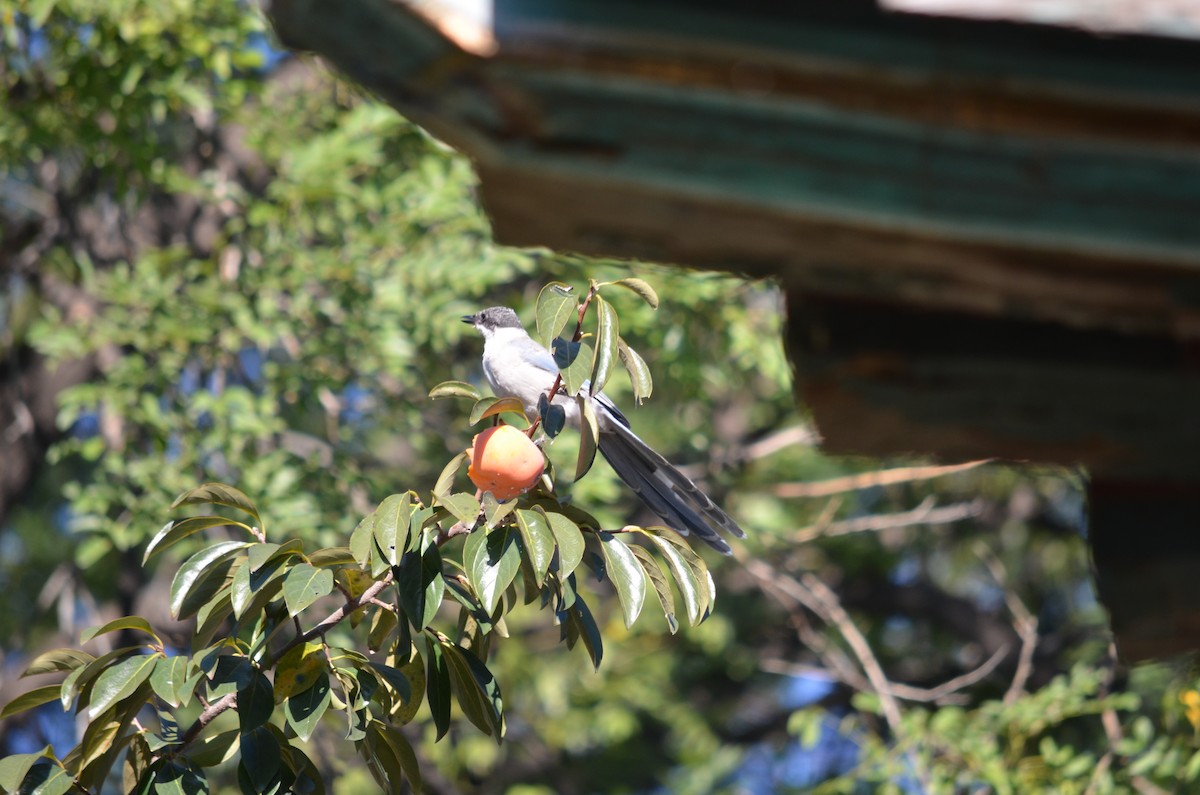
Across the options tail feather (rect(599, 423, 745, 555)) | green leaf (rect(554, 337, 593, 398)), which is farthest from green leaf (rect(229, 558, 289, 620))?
tail feather (rect(599, 423, 745, 555))

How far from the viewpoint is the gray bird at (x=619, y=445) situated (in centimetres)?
390

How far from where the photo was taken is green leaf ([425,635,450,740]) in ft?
8.56

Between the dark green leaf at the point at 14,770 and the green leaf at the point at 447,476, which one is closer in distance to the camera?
the dark green leaf at the point at 14,770

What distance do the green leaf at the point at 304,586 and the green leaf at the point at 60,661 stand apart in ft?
1.68

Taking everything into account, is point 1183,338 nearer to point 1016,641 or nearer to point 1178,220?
point 1178,220

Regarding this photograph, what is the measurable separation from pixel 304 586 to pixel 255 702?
0.24 metres

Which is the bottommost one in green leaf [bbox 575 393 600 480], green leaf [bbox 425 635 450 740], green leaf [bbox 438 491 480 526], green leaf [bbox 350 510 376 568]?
green leaf [bbox 425 635 450 740]

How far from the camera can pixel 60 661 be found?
268cm

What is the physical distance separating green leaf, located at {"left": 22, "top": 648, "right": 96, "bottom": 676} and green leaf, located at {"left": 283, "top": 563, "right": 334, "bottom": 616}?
1.68 ft

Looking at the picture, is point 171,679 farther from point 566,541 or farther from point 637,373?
point 637,373

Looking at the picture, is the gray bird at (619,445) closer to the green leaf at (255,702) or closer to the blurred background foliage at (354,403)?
the blurred background foliage at (354,403)

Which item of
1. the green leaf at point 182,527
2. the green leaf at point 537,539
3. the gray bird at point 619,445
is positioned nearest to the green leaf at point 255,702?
the green leaf at point 182,527

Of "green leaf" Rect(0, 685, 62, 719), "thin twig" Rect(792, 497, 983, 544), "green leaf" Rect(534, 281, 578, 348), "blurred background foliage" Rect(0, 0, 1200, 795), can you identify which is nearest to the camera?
"green leaf" Rect(534, 281, 578, 348)

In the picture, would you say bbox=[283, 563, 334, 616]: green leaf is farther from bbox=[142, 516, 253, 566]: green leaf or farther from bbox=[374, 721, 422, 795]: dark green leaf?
bbox=[374, 721, 422, 795]: dark green leaf
